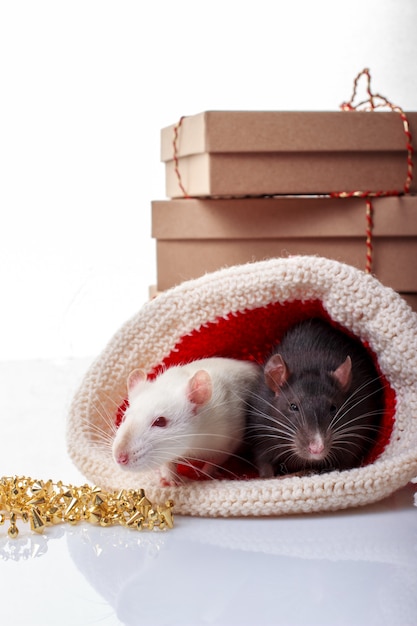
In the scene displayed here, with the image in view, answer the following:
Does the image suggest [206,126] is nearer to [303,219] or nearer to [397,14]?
[303,219]

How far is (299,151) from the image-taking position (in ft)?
5.18

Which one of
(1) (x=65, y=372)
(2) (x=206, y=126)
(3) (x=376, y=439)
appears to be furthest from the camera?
(1) (x=65, y=372)

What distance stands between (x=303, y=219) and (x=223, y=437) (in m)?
0.53

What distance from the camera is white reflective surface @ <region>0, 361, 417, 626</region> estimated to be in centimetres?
89

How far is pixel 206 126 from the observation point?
61.8 inches

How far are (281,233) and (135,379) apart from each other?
0.51 metres

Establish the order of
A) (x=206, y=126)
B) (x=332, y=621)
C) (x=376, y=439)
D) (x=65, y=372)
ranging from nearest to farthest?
(x=332, y=621)
(x=376, y=439)
(x=206, y=126)
(x=65, y=372)

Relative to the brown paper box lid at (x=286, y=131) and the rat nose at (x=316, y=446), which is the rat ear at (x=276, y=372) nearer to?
the rat nose at (x=316, y=446)

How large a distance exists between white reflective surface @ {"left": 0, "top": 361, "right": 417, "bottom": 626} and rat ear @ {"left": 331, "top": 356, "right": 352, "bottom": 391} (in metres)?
0.16

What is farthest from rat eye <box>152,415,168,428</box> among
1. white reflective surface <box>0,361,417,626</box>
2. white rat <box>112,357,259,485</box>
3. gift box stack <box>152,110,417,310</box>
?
gift box stack <box>152,110,417,310</box>

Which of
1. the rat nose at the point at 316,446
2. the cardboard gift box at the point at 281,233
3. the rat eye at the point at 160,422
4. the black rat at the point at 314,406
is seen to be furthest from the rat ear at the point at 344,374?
the cardboard gift box at the point at 281,233

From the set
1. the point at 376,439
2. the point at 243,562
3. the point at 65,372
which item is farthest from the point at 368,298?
the point at 65,372

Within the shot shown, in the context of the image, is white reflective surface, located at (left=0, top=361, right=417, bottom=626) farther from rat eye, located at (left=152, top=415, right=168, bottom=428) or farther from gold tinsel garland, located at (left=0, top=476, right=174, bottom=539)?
rat eye, located at (left=152, top=415, right=168, bottom=428)

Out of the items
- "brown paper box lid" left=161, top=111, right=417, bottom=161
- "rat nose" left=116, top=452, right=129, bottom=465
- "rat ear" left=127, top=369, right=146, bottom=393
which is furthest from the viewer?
"brown paper box lid" left=161, top=111, right=417, bottom=161
